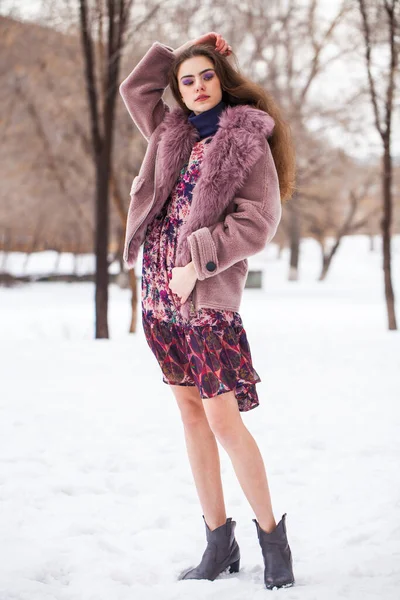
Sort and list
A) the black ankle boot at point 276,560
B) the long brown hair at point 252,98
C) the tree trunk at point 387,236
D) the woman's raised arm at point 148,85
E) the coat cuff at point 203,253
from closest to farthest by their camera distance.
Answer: the coat cuff at point 203,253 < the black ankle boot at point 276,560 < the long brown hair at point 252,98 < the woman's raised arm at point 148,85 < the tree trunk at point 387,236

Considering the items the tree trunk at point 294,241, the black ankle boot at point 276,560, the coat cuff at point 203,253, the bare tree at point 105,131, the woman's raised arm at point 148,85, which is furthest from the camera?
the tree trunk at point 294,241

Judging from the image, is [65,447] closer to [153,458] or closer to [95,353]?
[153,458]

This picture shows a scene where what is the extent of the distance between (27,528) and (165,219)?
1559 millimetres

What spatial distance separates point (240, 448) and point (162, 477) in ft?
4.91

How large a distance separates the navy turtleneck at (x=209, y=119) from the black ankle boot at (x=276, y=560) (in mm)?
1460

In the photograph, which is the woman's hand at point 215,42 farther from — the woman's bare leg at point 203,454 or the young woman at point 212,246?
the woman's bare leg at point 203,454

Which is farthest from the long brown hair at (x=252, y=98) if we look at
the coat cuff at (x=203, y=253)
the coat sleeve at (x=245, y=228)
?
the coat cuff at (x=203, y=253)

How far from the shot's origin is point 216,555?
245 centimetres

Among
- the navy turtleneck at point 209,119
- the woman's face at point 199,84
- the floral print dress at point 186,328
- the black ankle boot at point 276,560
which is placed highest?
the woman's face at point 199,84

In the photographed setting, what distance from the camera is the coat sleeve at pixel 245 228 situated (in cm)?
220

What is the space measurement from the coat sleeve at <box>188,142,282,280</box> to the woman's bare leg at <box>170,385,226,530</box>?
1.80ft

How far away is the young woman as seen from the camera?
7.38 feet

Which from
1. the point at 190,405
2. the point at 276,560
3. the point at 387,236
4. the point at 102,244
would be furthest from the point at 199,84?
the point at 387,236

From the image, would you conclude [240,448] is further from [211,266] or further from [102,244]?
[102,244]
